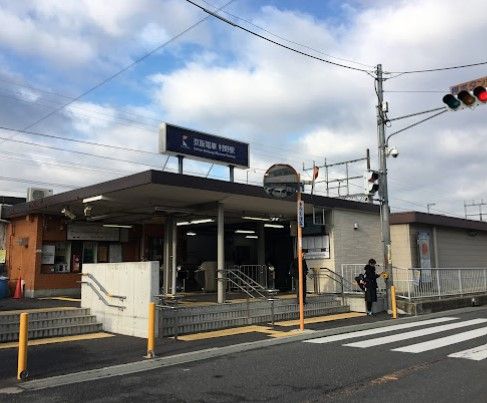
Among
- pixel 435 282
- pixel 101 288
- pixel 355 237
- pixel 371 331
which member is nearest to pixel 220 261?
pixel 101 288

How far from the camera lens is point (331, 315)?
16.7 meters

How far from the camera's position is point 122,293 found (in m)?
12.9

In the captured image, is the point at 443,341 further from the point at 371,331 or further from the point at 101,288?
the point at 101,288

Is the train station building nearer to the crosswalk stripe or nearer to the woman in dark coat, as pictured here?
the woman in dark coat

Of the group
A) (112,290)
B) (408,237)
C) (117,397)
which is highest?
(408,237)

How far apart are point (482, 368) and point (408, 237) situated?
16262mm

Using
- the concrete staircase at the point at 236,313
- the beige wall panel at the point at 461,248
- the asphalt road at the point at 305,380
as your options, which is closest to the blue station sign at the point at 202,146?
the concrete staircase at the point at 236,313

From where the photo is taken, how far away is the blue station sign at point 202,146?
16781mm

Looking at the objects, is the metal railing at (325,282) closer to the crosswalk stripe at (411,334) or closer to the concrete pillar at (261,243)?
the concrete pillar at (261,243)

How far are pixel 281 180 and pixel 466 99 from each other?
15.7 feet

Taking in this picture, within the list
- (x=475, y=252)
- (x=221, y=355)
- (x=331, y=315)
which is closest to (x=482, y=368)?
(x=221, y=355)

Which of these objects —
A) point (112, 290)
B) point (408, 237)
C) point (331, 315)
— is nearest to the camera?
point (112, 290)

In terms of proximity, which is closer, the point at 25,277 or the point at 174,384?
the point at 174,384

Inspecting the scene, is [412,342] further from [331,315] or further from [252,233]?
[252,233]
